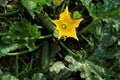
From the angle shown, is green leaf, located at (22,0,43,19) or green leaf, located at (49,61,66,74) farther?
green leaf, located at (49,61,66,74)

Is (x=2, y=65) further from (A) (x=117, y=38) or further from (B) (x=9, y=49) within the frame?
(A) (x=117, y=38)

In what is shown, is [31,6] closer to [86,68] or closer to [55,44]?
[55,44]

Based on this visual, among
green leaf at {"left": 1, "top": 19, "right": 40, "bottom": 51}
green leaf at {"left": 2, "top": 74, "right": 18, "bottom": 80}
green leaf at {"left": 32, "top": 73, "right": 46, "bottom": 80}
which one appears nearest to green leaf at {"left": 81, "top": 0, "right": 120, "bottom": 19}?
green leaf at {"left": 1, "top": 19, "right": 40, "bottom": 51}

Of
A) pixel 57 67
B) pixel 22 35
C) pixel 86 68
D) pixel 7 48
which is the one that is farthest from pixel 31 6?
pixel 86 68

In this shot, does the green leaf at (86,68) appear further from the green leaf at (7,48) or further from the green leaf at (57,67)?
the green leaf at (7,48)

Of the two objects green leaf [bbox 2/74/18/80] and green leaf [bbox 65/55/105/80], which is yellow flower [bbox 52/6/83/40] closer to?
green leaf [bbox 65/55/105/80]

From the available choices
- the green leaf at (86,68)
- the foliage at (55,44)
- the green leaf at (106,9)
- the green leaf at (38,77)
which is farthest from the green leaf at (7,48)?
the green leaf at (106,9)

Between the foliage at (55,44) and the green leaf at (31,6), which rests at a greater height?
the green leaf at (31,6)
